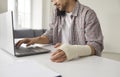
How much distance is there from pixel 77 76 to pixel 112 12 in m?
2.28

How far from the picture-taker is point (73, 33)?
1201mm

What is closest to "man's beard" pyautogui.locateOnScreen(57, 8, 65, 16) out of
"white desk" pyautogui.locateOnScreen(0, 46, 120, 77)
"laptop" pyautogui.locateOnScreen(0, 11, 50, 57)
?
"laptop" pyautogui.locateOnScreen(0, 11, 50, 57)

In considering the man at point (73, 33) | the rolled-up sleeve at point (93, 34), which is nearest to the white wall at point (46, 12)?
the man at point (73, 33)

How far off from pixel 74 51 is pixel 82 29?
1.15ft

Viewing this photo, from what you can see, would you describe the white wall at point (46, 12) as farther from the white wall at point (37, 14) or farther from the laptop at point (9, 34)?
the laptop at point (9, 34)

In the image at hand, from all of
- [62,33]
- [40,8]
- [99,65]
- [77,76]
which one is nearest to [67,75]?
[77,76]

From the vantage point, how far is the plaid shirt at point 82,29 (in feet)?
3.32

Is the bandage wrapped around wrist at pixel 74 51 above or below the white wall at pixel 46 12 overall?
below

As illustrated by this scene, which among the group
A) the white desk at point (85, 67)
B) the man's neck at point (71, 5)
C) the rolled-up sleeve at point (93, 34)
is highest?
the man's neck at point (71, 5)

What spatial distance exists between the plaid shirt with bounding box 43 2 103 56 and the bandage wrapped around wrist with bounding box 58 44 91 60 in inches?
4.3

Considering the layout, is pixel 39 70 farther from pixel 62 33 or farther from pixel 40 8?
pixel 40 8

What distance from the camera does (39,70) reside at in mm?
606

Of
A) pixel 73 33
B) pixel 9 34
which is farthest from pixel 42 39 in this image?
pixel 9 34

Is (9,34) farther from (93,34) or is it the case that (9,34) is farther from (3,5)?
(3,5)
